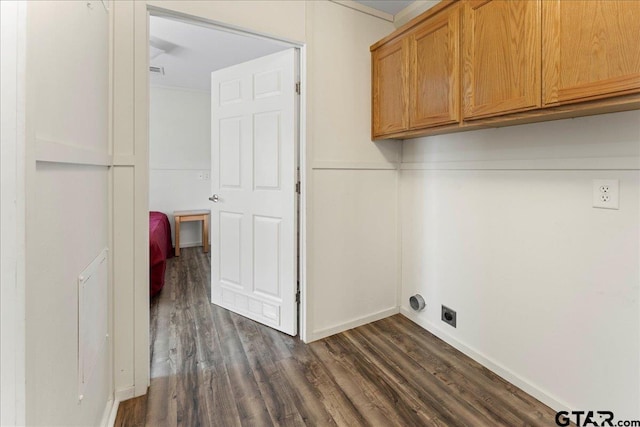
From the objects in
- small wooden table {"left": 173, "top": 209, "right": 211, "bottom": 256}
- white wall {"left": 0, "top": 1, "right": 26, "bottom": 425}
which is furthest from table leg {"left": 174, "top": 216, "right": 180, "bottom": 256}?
white wall {"left": 0, "top": 1, "right": 26, "bottom": 425}

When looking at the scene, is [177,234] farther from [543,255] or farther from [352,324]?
[543,255]

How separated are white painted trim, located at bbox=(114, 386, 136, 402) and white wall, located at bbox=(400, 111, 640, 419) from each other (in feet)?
6.40

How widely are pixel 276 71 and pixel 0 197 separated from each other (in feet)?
6.35

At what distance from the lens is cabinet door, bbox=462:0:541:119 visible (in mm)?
1353

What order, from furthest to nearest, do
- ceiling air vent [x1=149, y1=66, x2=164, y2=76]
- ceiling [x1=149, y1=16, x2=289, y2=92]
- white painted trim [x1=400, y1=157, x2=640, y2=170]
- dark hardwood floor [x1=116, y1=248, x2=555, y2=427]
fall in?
ceiling air vent [x1=149, y1=66, x2=164, y2=76]
ceiling [x1=149, y1=16, x2=289, y2=92]
dark hardwood floor [x1=116, y1=248, x2=555, y2=427]
white painted trim [x1=400, y1=157, x2=640, y2=170]

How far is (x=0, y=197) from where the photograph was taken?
26.0 inches

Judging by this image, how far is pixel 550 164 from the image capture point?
1.58 meters

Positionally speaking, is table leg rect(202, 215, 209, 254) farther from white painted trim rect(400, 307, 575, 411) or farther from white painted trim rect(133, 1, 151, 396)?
white painted trim rect(400, 307, 575, 411)

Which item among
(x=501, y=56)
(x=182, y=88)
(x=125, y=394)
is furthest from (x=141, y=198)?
(x=182, y=88)

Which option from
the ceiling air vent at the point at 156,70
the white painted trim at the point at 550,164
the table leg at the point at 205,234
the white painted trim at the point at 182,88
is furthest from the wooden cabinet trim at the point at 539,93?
the white painted trim at the point at 182,88

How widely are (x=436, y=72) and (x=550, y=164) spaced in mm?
797

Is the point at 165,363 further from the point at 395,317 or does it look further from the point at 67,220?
the point at 395,317

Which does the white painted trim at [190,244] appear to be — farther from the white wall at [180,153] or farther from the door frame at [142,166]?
the door frame at [142,166]

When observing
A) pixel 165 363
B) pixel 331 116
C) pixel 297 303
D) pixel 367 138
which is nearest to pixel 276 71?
pixel 331 116
